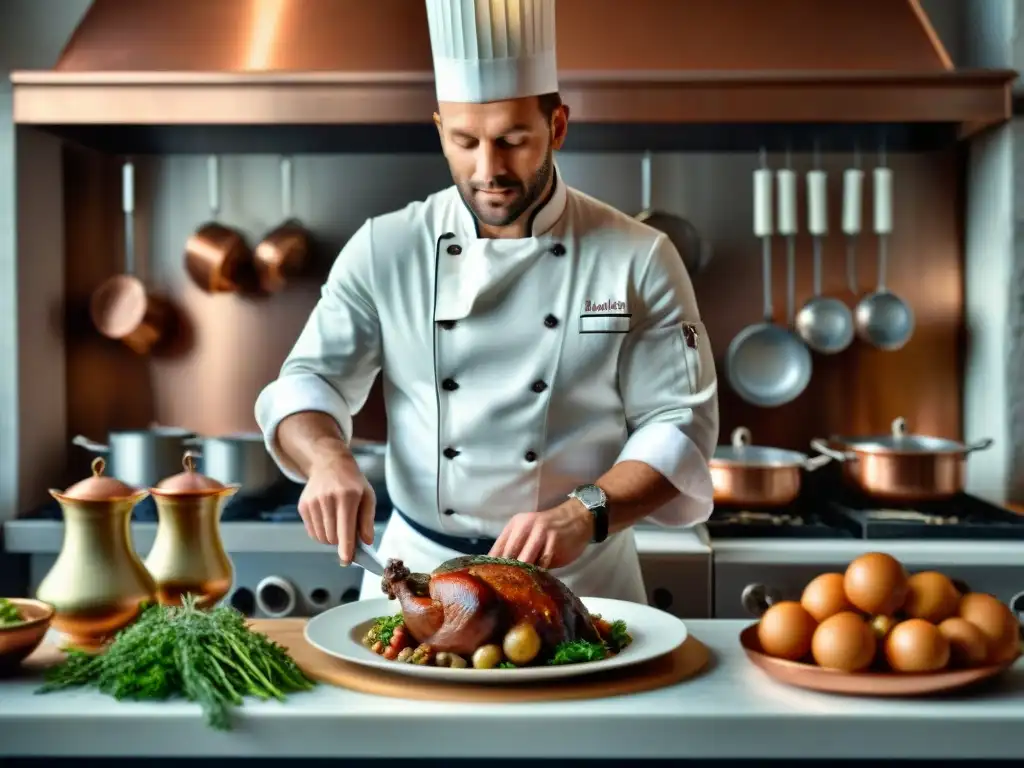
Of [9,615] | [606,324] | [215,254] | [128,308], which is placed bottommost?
[9,615]

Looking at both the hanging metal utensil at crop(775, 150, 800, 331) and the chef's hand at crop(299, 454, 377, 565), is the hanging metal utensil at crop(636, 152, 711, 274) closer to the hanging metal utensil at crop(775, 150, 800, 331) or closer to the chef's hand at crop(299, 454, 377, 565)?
the hanging metal utensil at crop(775, 150, 800, 331)

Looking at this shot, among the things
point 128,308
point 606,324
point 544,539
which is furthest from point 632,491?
point 128,308

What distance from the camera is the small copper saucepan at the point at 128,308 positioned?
11.2 feet

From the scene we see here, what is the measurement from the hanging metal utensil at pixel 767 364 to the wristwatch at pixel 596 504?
1680mm

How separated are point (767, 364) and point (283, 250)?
54.9 inches

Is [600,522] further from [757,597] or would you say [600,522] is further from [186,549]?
[757,597]

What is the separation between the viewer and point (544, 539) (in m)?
1.67

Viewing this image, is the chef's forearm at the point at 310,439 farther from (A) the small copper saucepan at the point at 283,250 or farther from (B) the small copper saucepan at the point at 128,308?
(B) the small copper saucepan at the point at 128,308

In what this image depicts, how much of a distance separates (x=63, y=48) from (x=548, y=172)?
1.74m

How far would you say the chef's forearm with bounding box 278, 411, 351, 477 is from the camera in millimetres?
1857

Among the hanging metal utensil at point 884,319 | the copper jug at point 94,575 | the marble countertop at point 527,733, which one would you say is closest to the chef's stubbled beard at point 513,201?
the copper jug at point 94,575

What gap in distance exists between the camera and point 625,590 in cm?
220

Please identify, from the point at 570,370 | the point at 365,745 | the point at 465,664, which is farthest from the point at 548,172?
the point at 365,745

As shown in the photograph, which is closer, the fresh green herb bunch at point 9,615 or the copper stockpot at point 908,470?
the fresh green herb bunch at point 9,615
